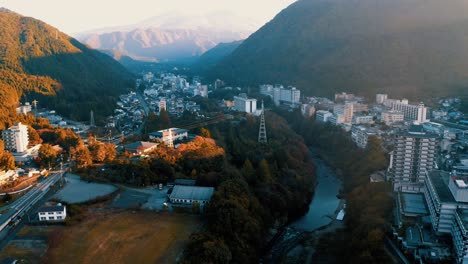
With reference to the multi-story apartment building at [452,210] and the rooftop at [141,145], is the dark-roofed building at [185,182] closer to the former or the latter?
the rooftop at [141,145]

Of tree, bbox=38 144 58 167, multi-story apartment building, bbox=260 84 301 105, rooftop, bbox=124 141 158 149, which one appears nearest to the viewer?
tree, bbox=38 144 58 167

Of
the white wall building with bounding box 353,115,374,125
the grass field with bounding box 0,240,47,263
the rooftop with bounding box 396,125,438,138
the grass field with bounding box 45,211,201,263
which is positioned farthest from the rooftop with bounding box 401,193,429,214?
the white wall building with bounding box 353,115,374,125

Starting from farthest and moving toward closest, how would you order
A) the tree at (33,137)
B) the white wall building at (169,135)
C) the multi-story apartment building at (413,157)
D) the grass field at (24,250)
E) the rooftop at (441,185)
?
the white wall building at (169,135) < the tree at (33,137) < the multi-story apartment building at (413,157) < the rooftop at (441,185) < the grass field at (24,250)

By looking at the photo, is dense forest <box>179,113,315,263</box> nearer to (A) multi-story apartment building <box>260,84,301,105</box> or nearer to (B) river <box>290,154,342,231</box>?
(B) river <box>290,154,342,231</box>

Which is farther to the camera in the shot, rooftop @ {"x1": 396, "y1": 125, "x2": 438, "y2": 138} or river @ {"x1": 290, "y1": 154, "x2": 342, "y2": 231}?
rooftop @ {"x1": 396, "y1": 125, "x2": 438, "y2": 138}

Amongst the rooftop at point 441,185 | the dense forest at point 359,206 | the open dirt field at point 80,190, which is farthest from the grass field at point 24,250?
the rooftop at point 441,185

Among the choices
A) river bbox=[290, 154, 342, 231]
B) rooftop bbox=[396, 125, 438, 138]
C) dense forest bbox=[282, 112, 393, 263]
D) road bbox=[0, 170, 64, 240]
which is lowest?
river bbox=[290, 154, 342, 231]
